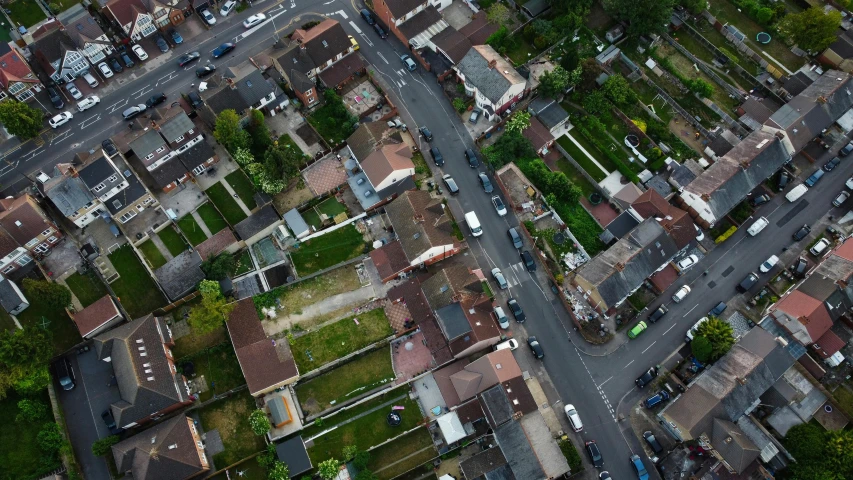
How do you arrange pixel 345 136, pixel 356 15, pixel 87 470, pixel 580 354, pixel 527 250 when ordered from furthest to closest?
pixel 356 15, pixel 345 136, pixel 527 250, pixel 580 354, pixel 87 470

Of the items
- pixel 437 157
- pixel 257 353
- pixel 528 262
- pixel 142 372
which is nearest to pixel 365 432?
pixel 257 353

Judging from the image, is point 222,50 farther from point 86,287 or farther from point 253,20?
point 86,287

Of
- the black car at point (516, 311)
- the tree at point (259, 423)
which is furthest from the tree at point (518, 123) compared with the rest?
the tree at point (259, 423)

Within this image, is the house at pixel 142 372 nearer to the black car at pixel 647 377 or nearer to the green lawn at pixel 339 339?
the green lawn at pixel 339 339

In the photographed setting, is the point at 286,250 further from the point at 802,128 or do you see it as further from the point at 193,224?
the point at 802,128

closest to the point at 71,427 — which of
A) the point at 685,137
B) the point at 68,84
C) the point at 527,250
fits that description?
the point at 68,84

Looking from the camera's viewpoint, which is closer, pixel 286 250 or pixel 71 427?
pixel 71 427
